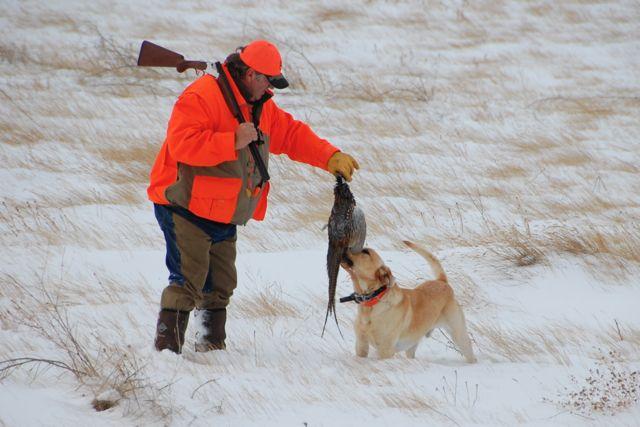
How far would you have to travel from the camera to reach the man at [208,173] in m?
3.97

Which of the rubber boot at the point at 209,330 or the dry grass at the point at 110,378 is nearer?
the dry grass at the point at 110,378

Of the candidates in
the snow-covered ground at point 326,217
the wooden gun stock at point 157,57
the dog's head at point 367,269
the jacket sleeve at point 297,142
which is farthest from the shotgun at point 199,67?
the snow-covered ground at point 326,217

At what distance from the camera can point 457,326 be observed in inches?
203

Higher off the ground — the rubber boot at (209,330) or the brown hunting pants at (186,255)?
the brown hunting pants at (186,255)

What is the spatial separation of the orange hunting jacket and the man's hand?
39mm

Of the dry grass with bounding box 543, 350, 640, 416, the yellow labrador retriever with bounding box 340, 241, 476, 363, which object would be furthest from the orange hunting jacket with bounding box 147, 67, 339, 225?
the dry grass with bounding box 543, 350, 640, 416

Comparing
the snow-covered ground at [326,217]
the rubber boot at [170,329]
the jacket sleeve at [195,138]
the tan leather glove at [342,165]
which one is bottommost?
the snow-covered ground at [326,217]

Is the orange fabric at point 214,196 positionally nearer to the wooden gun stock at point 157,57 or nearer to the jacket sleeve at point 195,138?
the jacket sleeve at point 195,138

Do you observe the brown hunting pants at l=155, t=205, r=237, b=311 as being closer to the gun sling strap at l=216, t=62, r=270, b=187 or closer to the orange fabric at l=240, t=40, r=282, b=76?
the gun sling strap at l=216, t=62, r=270, b=187

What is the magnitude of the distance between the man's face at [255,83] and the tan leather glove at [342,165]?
2.17ft

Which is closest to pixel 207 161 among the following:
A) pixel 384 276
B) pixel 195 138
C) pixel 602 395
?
pixel 195 138

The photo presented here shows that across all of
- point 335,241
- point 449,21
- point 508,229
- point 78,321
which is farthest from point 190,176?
point 449,21

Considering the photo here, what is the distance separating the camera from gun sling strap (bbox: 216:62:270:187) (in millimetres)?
4133

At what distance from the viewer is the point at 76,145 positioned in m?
9.95
